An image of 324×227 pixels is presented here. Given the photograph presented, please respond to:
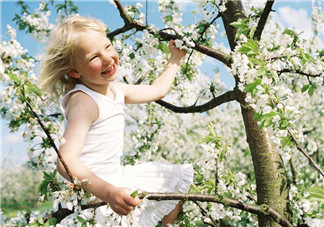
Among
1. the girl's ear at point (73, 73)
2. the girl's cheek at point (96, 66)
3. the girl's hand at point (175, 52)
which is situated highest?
the girl's hand at point (175, 52)

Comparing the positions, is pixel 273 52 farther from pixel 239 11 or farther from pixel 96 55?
pixel 96 55

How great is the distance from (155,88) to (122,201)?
4.57 feet

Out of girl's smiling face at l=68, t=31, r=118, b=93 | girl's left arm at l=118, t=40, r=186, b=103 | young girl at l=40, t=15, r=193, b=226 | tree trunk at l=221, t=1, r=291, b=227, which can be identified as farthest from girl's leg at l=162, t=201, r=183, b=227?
girl's smiling face at l=68, t=31, r=118, b=93

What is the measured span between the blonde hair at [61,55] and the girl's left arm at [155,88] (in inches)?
17.7

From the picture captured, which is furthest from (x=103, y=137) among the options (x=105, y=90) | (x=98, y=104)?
(x=105, y=90)

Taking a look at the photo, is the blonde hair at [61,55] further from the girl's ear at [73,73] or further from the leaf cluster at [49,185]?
the leaf cluster at [49,185]

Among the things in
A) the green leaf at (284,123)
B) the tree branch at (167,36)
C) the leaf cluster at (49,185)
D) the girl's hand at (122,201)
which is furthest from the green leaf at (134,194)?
the tree branch at (167,36)

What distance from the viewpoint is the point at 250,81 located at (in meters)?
2.05

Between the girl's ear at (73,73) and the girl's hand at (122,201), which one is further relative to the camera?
the girl's ear at (73,73)

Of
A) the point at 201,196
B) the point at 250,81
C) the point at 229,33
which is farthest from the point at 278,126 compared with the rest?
the point at 229,33

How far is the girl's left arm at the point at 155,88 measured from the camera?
9.44 feet

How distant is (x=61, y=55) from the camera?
2.51m

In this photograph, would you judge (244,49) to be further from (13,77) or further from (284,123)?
(13,77)

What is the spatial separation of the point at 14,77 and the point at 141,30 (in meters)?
1.89
